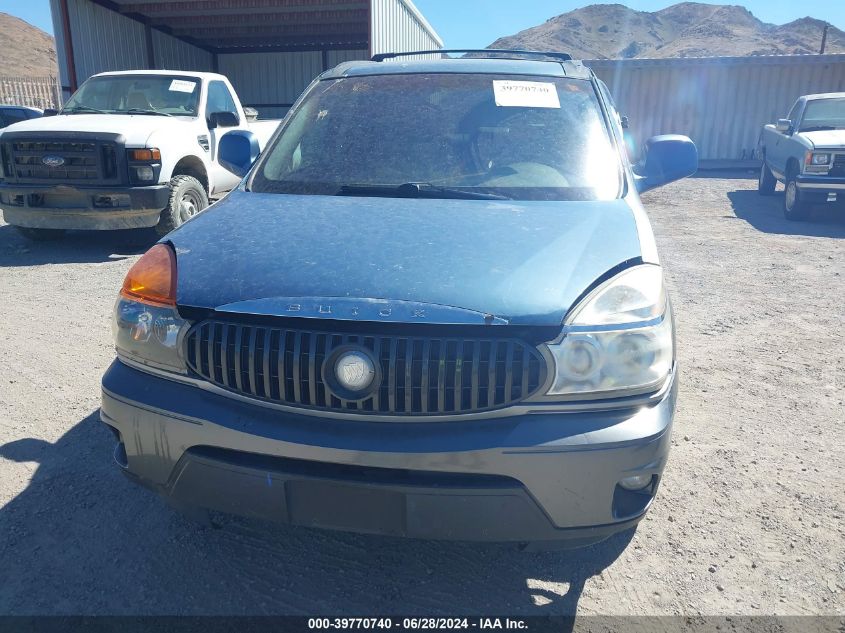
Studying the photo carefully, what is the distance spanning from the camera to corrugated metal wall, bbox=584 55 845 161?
1738 centimetres

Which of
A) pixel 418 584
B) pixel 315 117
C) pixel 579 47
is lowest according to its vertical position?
pixel 418 584

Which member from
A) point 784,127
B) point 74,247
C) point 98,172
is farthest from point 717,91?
point 74,247

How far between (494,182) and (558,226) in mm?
581

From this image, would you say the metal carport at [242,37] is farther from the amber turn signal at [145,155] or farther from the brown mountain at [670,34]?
the brown mountain at [670,34]

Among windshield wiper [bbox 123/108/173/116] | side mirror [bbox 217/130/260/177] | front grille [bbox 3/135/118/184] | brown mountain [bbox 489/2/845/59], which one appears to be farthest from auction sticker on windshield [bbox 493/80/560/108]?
brown mountain [bbox 489/2/845/59]

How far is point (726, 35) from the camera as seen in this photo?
92.0m

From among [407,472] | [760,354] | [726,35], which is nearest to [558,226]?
[407,472]

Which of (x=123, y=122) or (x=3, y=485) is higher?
(x=123, y=122)

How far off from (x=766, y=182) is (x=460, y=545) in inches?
497

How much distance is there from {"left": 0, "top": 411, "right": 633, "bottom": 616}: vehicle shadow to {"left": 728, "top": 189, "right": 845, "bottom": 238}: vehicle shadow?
8.47 m

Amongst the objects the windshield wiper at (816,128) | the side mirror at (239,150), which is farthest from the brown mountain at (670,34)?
the side mirror at (239,150)

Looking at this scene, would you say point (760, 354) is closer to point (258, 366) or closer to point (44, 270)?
point (258, 366)

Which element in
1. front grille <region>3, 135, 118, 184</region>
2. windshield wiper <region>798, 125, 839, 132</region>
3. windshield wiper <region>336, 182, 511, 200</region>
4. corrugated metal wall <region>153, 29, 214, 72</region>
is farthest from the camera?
corrugated metal wall <region>153, 29, 214, 72</region>

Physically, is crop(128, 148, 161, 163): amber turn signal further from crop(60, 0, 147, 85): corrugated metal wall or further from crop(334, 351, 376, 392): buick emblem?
crop(60, 0, 147, 85): corrugated metal wall
